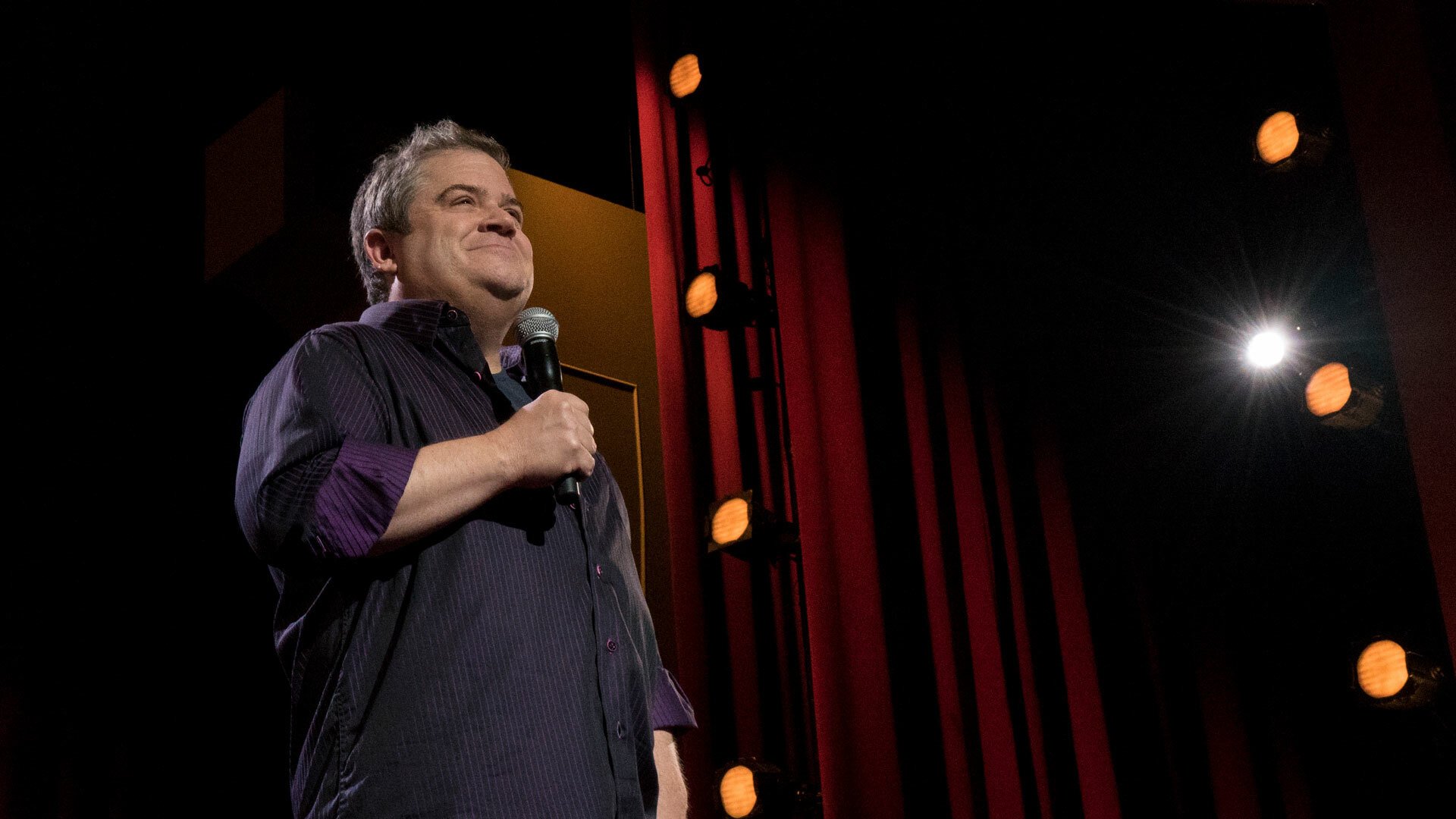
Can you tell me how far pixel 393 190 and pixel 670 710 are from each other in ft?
2.86

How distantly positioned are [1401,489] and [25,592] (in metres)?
3.98

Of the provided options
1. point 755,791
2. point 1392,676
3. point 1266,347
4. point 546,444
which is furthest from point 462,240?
point 1392,676

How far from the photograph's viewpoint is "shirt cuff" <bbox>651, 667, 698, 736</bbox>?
63.2 inches

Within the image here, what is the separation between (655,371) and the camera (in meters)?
3.47

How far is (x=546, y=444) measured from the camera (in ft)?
4.07

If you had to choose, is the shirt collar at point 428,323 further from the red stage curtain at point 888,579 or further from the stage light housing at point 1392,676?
the stage light housing at point 1392,676

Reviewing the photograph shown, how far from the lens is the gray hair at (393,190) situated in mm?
1759

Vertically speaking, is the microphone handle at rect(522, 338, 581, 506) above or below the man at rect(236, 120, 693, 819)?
above

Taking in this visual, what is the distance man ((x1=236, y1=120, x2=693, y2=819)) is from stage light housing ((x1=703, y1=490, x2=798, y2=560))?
1071 mm

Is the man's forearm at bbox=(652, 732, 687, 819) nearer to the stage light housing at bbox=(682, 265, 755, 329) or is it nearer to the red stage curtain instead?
the red stage curtain

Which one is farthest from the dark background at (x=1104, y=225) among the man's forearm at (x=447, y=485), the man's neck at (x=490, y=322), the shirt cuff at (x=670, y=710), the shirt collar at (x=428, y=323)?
the man's forearm at (x=447, y=485)

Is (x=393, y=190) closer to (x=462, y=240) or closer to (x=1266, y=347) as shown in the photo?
(x=462, y=240)

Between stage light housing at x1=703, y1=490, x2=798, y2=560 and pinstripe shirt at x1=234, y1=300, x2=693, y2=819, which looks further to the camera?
stage light housing at x1=703, y1=490, x2=798, y2=560

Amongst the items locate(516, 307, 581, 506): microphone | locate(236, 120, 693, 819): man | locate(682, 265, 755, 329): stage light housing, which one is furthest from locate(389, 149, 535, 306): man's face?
locate(682, 265, 755, 329): stage light housing
